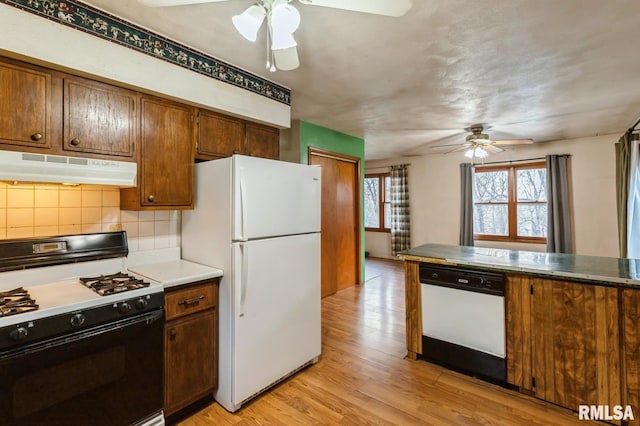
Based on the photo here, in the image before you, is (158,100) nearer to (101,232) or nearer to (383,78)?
(101,232)

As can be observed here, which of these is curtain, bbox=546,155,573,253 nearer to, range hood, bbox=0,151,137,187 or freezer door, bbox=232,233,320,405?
freezer door, bbox=232,233,320,405

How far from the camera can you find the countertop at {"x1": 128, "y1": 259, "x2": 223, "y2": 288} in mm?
1851

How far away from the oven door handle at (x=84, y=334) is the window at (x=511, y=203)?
19.1ft

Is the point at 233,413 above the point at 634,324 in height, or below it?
below

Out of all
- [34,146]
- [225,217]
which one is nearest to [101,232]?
[34,146]

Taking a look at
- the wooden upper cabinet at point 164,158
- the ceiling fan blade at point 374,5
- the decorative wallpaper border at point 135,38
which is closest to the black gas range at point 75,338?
the wooden upper cabinet at point 164,158

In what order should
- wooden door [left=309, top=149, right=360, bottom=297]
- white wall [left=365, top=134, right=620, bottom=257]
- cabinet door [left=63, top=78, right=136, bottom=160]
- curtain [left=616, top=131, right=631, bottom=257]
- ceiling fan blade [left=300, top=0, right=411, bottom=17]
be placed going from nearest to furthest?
ceiling fan blade [left=300, top=0, right=411, bottom=17] < cabinet door [left=63, top=78, right=136, bottom=160] < curtain [left=616, top=131, right=631, bottom=257] < wooden door [left=309, top=149, right=360, bottom=297] < white wall [left=365, top=134, right=620, bottom=257]

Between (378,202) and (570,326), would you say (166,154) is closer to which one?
(570,326)

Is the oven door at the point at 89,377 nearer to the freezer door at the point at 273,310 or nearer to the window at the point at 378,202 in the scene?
the freezer door at the point at 273,310

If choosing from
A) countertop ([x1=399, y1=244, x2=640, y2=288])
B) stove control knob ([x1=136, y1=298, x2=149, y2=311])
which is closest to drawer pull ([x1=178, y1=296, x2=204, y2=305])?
stove control knob ([x1=136, y1=298, x2=149, y2=311])

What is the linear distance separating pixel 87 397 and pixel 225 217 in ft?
3.73

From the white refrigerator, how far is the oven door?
0.45 metres

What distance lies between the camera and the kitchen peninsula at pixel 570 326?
1.81 metres

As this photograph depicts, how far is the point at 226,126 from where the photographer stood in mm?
2436
